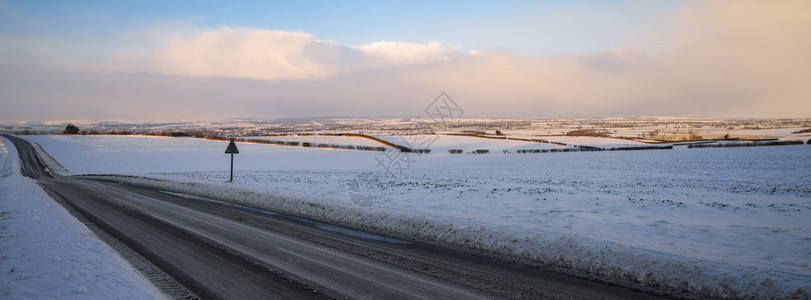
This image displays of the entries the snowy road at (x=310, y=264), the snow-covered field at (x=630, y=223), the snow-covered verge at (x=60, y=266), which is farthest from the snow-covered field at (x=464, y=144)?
the snow-covered verge at (x=60, y=266)

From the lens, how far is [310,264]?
7.98m

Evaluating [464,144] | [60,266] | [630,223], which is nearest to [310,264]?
[60,266]

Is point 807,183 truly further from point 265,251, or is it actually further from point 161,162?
point 161,162

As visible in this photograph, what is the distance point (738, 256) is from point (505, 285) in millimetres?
5257

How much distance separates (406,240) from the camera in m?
10.1

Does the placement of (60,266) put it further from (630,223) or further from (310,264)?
(630,223)

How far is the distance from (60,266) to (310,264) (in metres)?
4.58

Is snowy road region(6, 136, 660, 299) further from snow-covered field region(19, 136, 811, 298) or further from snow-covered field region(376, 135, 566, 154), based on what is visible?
snow-covered field region(376, 135, 566, 154)

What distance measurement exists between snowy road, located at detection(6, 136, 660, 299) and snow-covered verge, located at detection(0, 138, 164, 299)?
699 millimetres

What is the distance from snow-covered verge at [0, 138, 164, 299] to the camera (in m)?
6.06

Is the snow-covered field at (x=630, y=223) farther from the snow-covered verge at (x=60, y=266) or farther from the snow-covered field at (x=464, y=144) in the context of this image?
the snow-covered field at (x=464, y=144)

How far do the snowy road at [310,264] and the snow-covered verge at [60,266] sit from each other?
2.29 feet

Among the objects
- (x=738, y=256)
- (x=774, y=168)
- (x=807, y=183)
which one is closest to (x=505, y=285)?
(x=738, y=256)

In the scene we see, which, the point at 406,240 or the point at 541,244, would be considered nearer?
the point at 541,244
